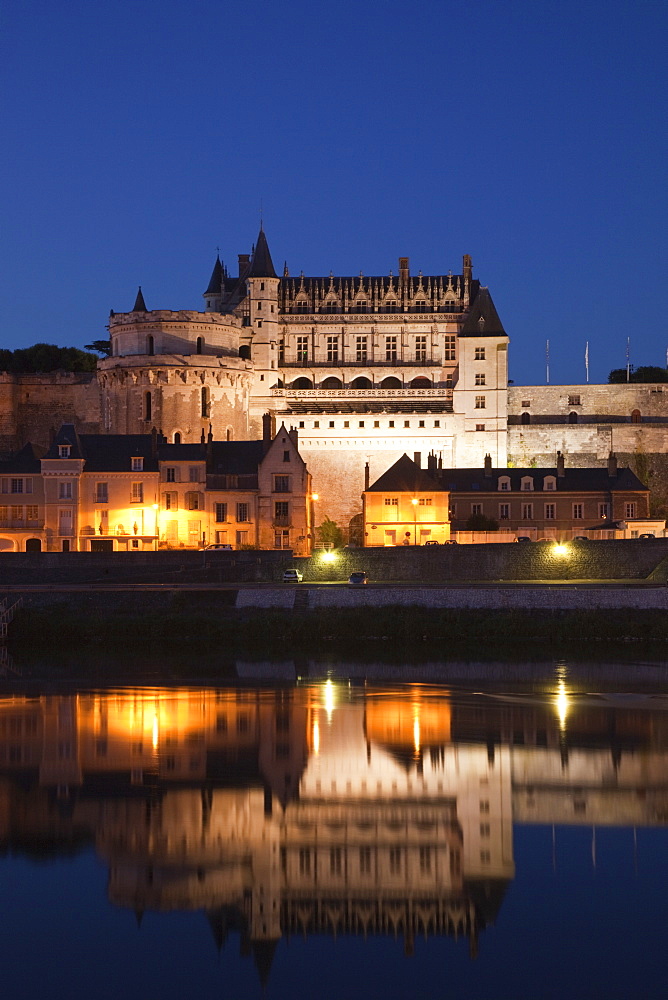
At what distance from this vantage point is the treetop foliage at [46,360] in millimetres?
87250

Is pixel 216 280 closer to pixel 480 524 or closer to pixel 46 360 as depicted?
pixel 46 360

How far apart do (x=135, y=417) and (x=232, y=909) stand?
59215 mm

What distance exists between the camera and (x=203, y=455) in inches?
2184

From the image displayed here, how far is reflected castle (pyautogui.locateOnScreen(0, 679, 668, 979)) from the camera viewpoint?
15367 millimetres

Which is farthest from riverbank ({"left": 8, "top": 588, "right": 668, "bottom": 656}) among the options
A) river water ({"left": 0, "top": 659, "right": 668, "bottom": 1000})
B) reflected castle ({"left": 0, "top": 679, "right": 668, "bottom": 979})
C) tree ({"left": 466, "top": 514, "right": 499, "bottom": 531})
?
tree ({"left": 466, "top": 514, "right": 499, "bottom": 531})

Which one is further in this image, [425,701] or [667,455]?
[667,455]

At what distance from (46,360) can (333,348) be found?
20808 millimetres

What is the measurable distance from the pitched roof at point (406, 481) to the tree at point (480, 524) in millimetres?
1919

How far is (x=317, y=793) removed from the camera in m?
20.0

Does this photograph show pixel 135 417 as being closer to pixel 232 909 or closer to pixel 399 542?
pixel 399 542

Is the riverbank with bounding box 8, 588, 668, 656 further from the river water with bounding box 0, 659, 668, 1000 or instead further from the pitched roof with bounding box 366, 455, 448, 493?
the pitched roof with bounding box 366, 455, 448, 493

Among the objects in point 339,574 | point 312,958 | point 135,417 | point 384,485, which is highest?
point 135,417

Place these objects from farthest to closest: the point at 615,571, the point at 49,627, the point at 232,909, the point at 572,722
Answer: the point at 615,571, the point at 49,627, the point at 572,722, the point at 232,909

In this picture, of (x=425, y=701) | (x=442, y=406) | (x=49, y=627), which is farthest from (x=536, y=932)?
(x=442, y=406)
